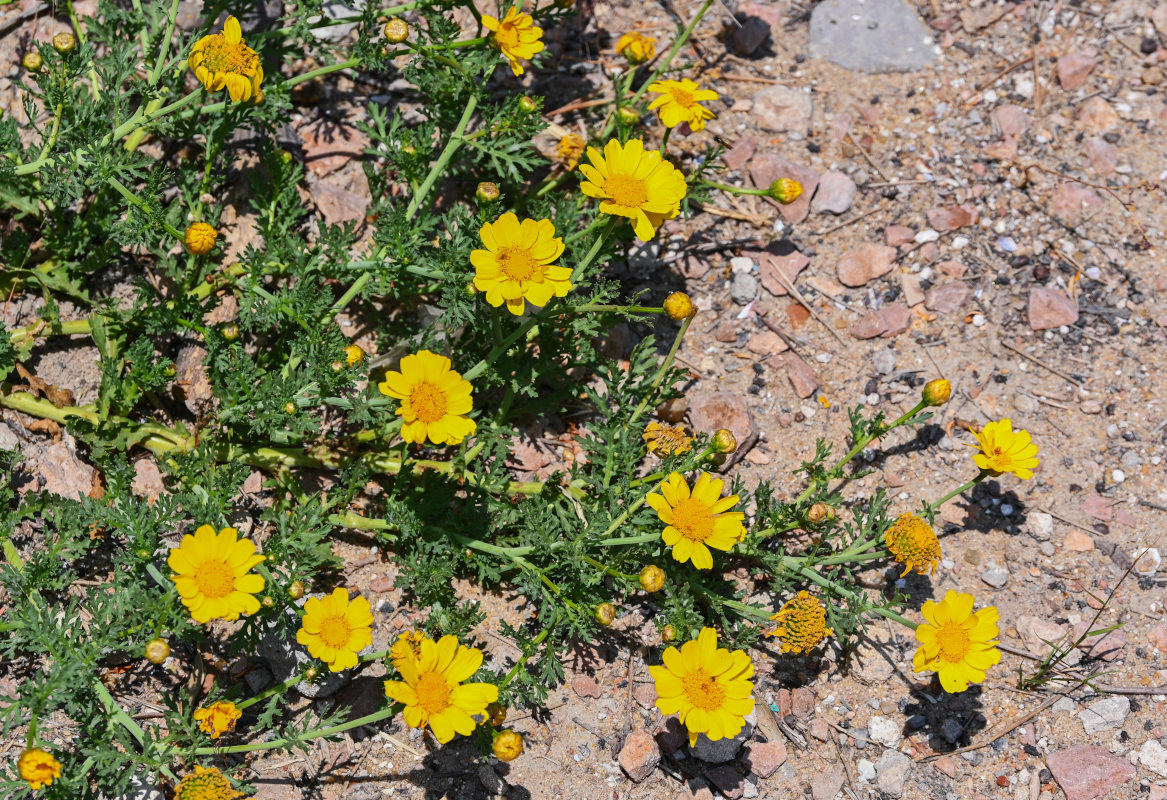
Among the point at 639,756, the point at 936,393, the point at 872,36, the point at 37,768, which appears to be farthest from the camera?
the point at 872,36

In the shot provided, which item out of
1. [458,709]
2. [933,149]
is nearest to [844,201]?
[933,149]

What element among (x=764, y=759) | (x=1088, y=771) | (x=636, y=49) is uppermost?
(x=636, y=49)

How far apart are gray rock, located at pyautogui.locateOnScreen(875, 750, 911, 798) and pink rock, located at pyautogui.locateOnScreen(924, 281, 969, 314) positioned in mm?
2238

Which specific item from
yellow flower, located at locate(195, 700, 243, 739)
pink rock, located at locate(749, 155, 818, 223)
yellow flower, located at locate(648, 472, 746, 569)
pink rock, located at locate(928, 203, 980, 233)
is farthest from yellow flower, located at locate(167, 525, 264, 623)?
pink rock, located at locate(928, 203, 980, 233)

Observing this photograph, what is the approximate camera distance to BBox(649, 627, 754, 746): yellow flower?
3.87 metres

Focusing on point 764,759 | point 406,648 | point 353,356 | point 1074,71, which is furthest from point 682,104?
point 764,759

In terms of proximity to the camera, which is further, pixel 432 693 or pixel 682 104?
pixel 682 104

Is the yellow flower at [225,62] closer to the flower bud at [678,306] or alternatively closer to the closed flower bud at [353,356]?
the closed flower bud at [353,356]

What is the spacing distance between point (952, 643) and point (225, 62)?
3936 millimetres

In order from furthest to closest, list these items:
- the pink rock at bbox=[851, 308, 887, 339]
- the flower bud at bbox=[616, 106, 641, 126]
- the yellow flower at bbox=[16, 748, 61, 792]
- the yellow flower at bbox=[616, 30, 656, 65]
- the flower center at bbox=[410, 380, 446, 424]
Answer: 1. the pink rock at bbox=[851, 308, 887, 339]
2. the yellow flower at bbox=[616, 30, 656, 65]
3. the flower bud at bbox=[616, 106, 641, 126]
4. the flower center at bbox=[410, 380, 446, 424]
5. the yellow flower at bbox=[16, 748, 61, 792]

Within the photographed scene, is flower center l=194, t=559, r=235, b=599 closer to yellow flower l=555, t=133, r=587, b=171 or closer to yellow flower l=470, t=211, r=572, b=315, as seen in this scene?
yellow flower l=470, t=211, r=572, b=315

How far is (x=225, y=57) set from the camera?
163 inches

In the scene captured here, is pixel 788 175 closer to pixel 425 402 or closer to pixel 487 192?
pixel 487 192

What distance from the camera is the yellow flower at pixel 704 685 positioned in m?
3.87
